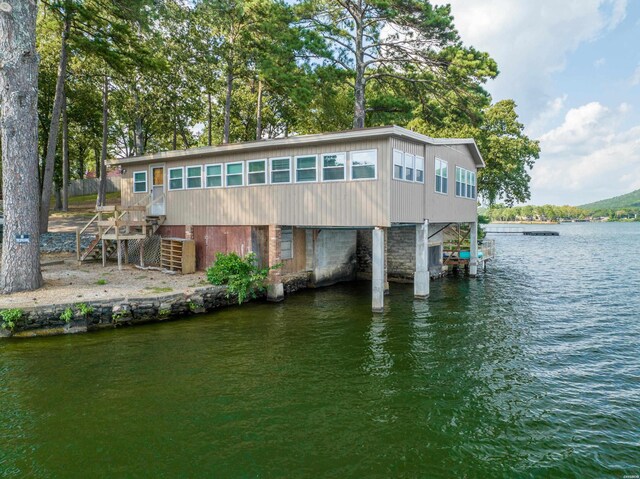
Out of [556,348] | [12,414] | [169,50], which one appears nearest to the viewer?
[12,414]

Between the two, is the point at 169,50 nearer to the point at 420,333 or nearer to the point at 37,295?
the point at 37,295

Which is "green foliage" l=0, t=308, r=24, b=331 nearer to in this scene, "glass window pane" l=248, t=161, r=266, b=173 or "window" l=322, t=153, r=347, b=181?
"glass window pane" l=248, t=161, r=266, b=173

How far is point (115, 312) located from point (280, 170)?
8132mm

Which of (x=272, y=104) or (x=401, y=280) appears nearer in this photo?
(x=401, y=280)

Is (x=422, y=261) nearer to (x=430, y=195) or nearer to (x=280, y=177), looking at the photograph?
(x=430, y=195)

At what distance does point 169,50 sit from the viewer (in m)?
28.2

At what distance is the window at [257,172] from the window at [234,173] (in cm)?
41

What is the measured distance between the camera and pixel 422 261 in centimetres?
1750

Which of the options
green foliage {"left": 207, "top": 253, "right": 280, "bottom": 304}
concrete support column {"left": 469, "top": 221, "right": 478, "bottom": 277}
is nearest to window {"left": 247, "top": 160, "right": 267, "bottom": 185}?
green foliage {"left": 207, "top": 253, "right": 280, "bottom": 304}

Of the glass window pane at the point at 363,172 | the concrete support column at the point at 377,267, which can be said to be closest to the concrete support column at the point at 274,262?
the concrete support column at the point at 377,267

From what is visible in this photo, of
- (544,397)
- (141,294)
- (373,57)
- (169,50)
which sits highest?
(169,50)

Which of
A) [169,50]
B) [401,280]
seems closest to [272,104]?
[169,50]

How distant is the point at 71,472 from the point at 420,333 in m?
9.57

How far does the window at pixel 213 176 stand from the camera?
1864 cm
